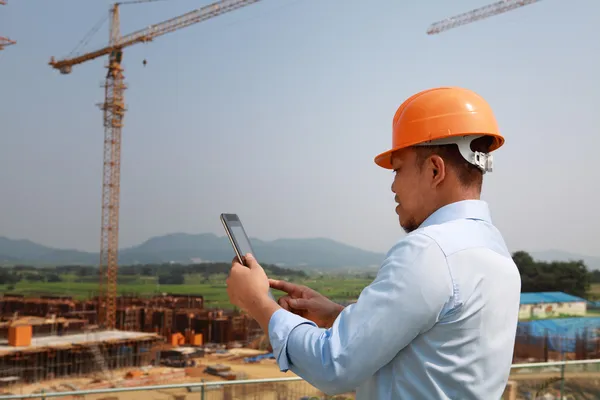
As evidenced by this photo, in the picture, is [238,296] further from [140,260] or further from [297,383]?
[140,260]

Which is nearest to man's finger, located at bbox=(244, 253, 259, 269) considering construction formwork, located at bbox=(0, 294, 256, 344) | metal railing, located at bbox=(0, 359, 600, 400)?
metal railing, located at bbox=(0, 359, 600, 400)

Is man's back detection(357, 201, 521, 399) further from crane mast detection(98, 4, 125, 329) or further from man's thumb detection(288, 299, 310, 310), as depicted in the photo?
crane mast detection(98, 4, 125, 329)

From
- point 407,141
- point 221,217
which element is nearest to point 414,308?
point 407,141

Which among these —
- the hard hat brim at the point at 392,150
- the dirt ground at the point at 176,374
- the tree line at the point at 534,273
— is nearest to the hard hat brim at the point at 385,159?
the hard hat brim at the point at 392,150

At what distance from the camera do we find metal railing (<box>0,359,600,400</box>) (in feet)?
10.3

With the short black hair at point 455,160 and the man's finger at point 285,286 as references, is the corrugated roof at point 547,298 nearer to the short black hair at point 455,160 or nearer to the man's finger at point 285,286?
the man's finger at point 285,286

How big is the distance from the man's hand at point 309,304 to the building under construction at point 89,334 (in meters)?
28.6

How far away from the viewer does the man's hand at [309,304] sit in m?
1.12

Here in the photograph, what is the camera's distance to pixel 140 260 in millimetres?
36906

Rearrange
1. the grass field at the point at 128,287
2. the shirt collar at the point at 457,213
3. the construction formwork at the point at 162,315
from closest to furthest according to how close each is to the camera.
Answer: the shirt collar at the point at 457,213, the grass field at the point at 128,287, the construction formwork at the point at 162,315

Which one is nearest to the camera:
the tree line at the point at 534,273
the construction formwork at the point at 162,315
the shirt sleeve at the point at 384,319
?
the shirt sleeve at the point at 384,319

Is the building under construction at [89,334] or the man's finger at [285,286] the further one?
the building under construction at [89,334]

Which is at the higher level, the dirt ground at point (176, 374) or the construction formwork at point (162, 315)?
the construction formwork at point (162, 315)

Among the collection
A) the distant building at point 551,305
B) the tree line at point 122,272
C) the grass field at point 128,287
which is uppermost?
the tree line at point 122,272
